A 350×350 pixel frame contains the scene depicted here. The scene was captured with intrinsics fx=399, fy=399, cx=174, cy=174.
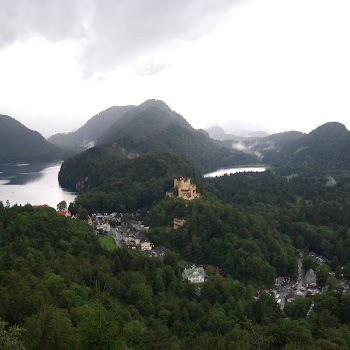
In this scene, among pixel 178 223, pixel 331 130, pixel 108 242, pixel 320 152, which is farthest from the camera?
pixel 331 130

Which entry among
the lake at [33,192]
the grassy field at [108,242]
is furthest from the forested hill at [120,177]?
the grassy field at [108,242]

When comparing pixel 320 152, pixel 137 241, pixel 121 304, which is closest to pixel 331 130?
pixel 320 152

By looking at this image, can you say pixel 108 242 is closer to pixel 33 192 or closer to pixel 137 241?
pixel 137 241

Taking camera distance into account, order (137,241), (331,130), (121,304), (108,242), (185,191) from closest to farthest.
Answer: (121,304), (108,242), (137,241), (185,191), (331,130)

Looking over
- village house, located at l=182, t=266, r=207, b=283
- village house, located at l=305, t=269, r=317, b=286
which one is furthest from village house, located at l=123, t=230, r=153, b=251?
village house, located at l=305, t=269, r=317, b=286

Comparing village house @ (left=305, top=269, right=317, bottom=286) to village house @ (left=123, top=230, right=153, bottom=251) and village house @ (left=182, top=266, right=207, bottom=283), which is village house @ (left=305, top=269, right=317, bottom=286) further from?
village house @ (left=123, top=230, right=153, bottom=251)

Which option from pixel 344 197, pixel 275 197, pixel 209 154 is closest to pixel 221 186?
pixel 275 197
